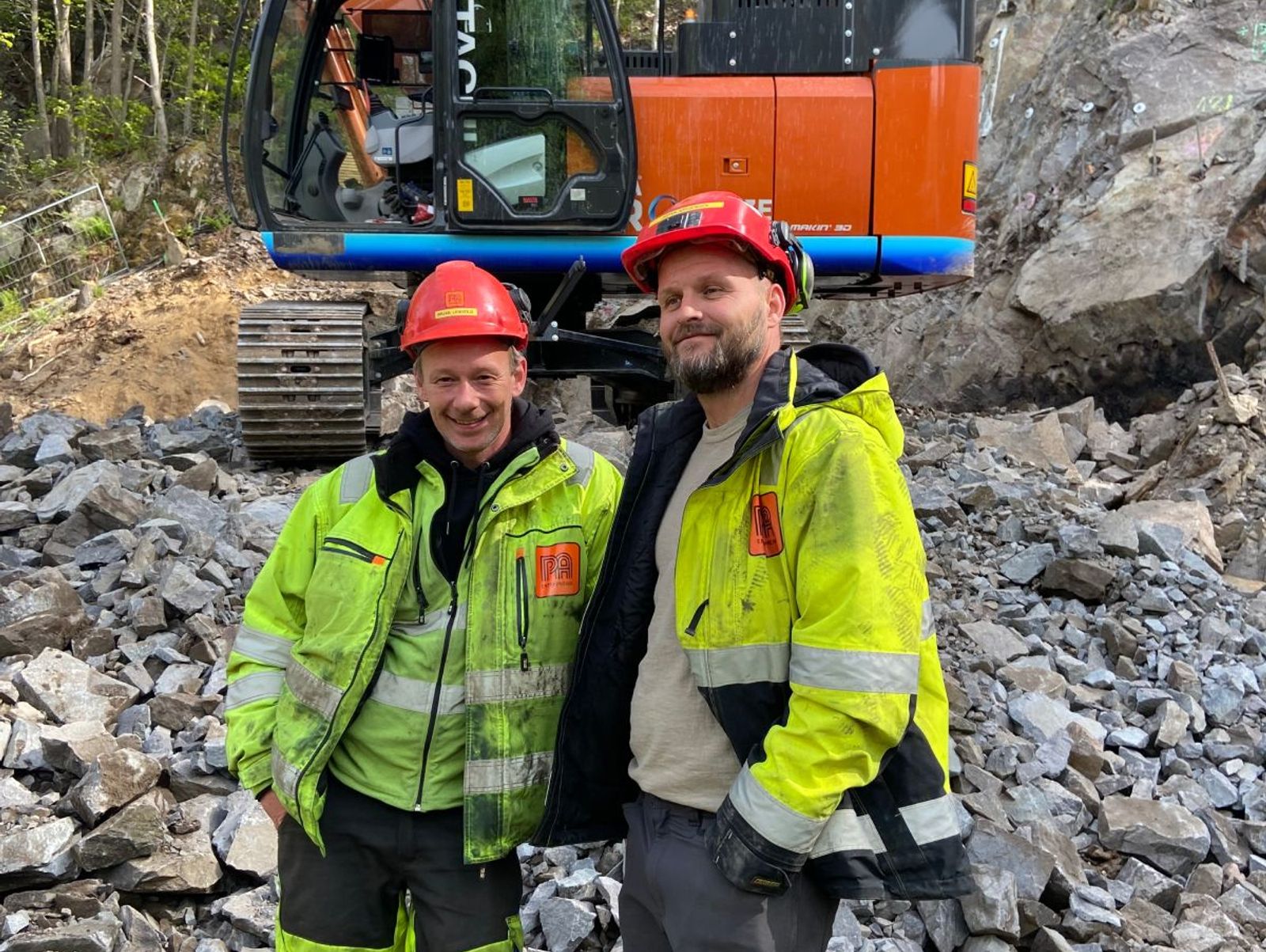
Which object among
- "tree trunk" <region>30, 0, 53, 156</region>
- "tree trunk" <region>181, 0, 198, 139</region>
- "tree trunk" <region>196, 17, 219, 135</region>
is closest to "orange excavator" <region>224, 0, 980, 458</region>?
"tree trunk" <region>181, 0, 198, 139</region>

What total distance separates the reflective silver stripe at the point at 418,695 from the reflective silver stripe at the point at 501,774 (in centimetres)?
11

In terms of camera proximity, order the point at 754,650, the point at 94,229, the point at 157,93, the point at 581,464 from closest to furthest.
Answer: the point at 754,650
the point at 581,464
the point at 94,229
the point at 157,93

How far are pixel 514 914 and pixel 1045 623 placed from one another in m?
3.62

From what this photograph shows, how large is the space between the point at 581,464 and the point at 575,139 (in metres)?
4.37

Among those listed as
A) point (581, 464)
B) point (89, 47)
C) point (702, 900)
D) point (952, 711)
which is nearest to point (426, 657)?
point (581, 464)

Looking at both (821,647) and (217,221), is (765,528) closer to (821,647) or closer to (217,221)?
(821,647)

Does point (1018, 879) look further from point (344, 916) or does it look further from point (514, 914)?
point (344, 916)

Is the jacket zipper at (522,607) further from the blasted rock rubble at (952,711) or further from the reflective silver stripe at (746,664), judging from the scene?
the blasted rock rubble at (952,711)

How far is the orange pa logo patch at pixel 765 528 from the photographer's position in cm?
180

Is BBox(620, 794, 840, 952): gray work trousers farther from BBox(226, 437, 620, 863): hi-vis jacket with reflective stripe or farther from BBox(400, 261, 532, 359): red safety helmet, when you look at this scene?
BBox(400, 261, 532, 359): red safety helmet

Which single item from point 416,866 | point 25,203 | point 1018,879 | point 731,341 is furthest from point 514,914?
point 25,203

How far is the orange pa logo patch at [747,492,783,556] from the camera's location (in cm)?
180

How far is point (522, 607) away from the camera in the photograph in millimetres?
2170

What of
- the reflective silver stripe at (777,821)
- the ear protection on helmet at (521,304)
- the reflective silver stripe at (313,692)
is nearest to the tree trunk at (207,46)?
the ear protection on helmet at (521,304)
